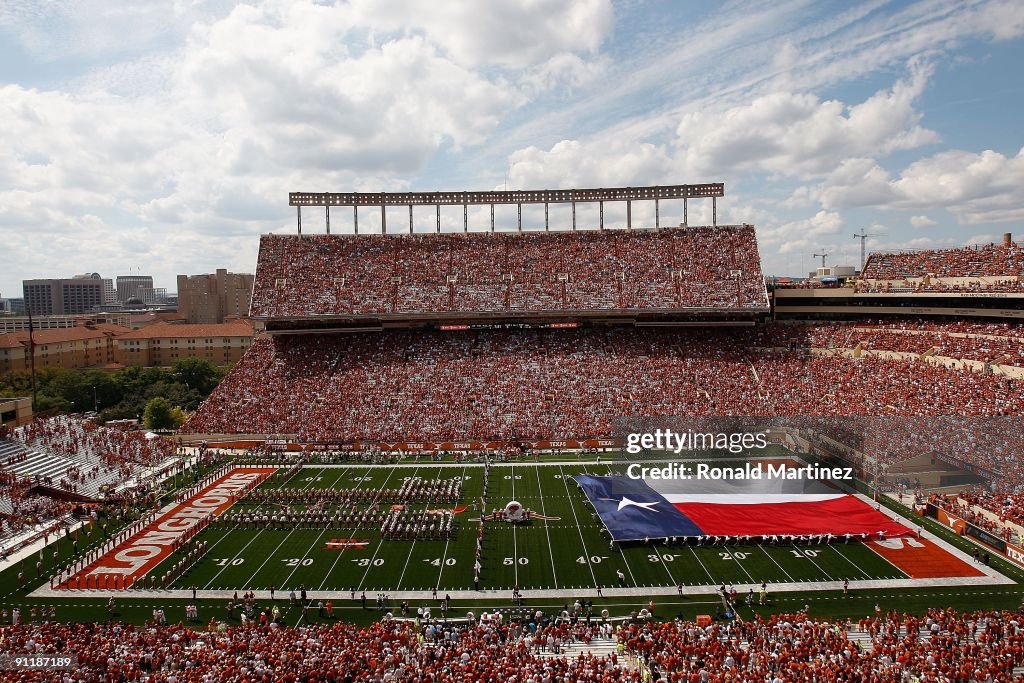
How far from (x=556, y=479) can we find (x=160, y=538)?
47.2 ft

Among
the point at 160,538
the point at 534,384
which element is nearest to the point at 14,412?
the point at 160,538

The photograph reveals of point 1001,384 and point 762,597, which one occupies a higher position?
point 1001,384

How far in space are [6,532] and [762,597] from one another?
23.4 meters

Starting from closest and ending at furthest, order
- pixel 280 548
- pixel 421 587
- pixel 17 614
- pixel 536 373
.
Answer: pixel 17 614 → pixel 421 587 → pixel 280 548 → pixel 536 373

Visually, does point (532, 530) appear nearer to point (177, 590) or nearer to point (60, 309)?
point (177, 590)

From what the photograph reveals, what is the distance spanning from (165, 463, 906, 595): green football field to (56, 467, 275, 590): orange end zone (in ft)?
2.65

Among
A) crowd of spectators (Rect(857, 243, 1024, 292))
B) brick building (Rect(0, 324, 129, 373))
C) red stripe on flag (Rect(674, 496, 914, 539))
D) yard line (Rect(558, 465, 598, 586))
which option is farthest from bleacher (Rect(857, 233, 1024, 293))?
brick building (Rect(0, 324, 129, 373))

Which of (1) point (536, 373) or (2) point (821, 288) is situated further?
(2) point (821, 288)

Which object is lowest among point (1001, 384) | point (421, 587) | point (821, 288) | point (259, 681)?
Answer: point (421, 587)

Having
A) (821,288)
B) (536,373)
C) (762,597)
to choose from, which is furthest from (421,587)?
(821,288)

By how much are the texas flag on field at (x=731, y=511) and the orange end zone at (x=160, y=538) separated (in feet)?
44.9

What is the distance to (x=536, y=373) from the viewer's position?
3659 centimetres

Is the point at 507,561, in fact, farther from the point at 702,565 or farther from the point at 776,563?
the point at 776,563

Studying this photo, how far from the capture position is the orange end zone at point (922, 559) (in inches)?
695
